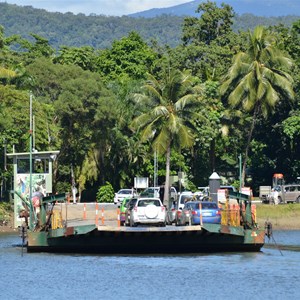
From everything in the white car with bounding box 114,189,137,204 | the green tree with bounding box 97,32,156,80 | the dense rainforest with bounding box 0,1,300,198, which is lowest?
the white car with bounding box 114,189,137,204

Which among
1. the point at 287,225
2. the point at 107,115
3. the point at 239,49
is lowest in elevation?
the point at 287,225

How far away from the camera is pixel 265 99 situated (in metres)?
84.6

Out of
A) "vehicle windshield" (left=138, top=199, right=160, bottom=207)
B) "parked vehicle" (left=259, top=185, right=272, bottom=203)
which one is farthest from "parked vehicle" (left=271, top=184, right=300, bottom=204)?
"vehicle windshield" (left=138, top=199, right=160, bottom=207)

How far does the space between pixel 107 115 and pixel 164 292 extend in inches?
2092

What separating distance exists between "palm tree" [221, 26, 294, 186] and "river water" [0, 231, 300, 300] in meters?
32.8

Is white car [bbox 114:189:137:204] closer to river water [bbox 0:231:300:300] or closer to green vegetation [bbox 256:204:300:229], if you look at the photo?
green vegetation [bbox 256:204:300:229]

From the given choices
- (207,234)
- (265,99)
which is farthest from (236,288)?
(265,99)

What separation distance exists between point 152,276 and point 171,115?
37.2m

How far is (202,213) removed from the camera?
50.6 metres

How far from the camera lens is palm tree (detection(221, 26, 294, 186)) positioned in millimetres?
83438

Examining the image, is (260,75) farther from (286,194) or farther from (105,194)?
(105,194)

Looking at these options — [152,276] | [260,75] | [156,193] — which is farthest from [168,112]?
[152,276]

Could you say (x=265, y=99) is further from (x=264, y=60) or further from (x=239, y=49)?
(x=239, y=49)

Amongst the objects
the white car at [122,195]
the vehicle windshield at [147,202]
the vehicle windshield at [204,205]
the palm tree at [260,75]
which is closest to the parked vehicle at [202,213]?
the vehicle windshield at [204,205]
